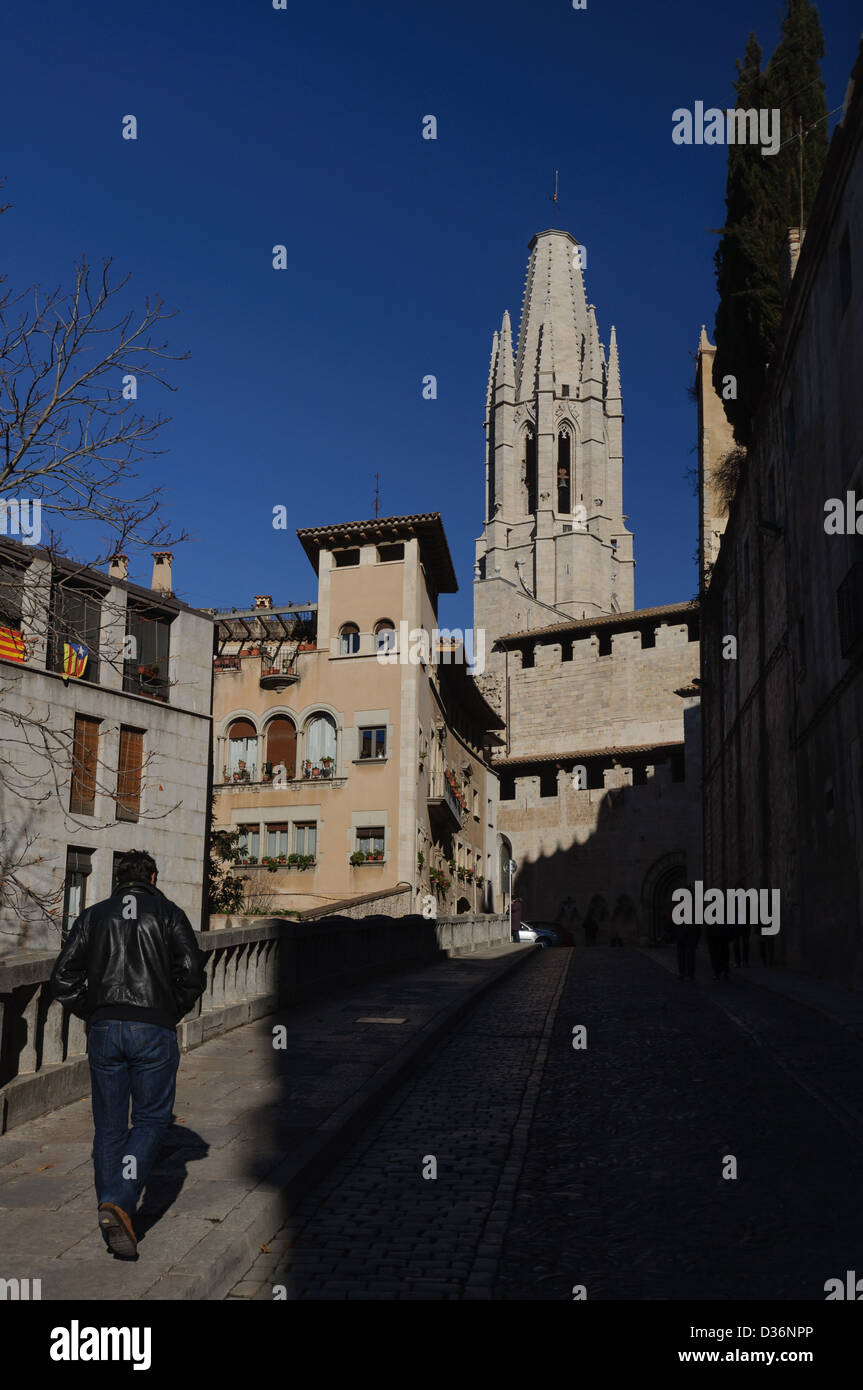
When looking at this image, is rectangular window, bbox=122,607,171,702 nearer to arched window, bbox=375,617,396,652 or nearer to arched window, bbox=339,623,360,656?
arched window, bbox=339,623,360,656

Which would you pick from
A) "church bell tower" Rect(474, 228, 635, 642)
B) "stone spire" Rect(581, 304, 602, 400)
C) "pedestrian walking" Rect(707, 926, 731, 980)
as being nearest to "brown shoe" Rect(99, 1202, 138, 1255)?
"pedestrian walking" Rect(707, 926, 731, 980)

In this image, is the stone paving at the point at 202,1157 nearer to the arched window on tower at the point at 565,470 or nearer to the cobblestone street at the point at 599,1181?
the cobblestone street at the point at 599,1181

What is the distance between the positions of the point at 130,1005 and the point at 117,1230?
99 centimetres

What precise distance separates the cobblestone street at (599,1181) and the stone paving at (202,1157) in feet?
0.92

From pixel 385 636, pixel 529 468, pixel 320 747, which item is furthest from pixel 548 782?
pixel 529 468

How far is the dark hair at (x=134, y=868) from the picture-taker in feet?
20.2

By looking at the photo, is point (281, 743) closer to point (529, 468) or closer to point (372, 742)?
point (372, 742)

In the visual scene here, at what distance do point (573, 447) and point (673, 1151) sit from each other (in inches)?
3883

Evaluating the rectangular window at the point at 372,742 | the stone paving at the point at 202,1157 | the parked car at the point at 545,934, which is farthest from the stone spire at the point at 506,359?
the stone paving at the point at 202,1157

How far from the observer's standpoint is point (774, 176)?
30.5 metres

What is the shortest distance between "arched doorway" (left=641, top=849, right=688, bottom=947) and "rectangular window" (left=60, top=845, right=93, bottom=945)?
3247 cm

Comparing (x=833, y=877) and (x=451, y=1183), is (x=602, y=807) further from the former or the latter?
(x=451, y=1183)

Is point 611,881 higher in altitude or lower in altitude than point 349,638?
lower

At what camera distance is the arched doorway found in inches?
2248
